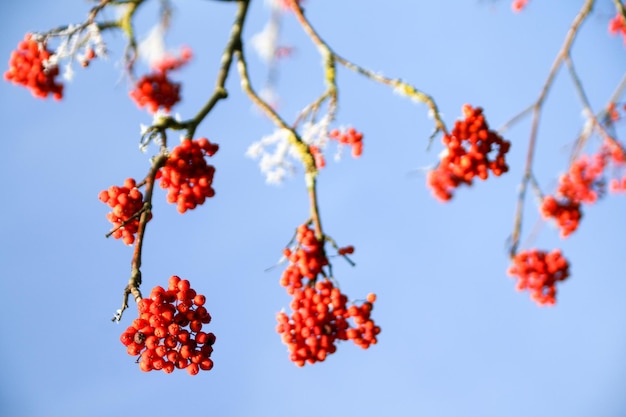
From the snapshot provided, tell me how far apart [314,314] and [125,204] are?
127 centimetres

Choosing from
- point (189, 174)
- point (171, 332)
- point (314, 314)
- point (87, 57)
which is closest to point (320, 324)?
point (314, 314)

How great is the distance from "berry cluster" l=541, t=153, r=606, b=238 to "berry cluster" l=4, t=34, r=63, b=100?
13.8 feet

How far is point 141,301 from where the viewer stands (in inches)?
103

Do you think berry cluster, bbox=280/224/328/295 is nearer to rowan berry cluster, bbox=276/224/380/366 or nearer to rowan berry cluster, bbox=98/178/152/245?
rowan berry cluster, bbox=276/224/380/366

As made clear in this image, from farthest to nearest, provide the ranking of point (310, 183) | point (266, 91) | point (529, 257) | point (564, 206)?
point (266, 91) → point (564, 206) → point (529, 257) → point (310, 183)

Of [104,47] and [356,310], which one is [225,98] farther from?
[356,310]

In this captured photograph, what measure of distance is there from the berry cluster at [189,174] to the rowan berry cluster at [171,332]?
1.59 feet

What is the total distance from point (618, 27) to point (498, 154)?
3727 millimetres

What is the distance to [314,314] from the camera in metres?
2.80

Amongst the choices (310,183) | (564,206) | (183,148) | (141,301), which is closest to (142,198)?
(183,148)

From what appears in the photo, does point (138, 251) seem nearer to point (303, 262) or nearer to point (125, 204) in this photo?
point (125, 204)

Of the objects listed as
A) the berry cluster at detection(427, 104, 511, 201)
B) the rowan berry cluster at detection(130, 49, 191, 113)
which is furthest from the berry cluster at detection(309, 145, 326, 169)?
the rowan berry cluster at detection(130, 49, 191, 113)

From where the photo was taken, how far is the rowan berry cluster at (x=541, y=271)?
4.04 m

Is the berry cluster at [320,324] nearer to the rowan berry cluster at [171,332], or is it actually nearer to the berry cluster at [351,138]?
the rowan berry cluster at [171,332]
